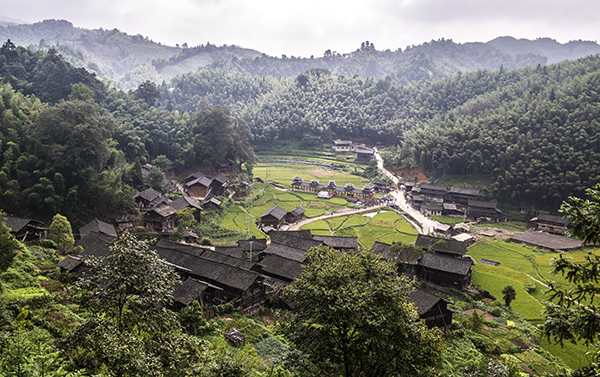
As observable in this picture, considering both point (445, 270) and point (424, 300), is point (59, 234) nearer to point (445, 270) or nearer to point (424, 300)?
point (424, 300)

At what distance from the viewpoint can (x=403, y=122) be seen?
105 meters

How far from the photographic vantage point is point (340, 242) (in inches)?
1540

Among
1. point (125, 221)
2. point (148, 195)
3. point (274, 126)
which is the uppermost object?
point (274, 126)

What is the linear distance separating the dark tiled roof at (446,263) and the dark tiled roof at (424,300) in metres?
8.41

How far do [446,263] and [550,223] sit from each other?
1063 inches

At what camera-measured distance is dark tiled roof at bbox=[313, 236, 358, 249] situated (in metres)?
38.4

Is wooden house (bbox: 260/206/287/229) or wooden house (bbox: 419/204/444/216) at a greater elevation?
wooden house (bbox: 260/206/287/229)

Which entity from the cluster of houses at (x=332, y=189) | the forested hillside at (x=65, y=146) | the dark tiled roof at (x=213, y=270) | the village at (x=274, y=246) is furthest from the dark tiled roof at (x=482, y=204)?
the forested hillside at (x=65, y=146)

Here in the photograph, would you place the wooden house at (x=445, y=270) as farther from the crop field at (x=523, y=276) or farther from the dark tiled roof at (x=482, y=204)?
the dark tiled roof at (x=482, y=204)

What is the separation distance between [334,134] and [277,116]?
17664mm

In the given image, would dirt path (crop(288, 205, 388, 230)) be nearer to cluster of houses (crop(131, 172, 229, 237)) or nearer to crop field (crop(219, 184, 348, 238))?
crop field (crop(219, 184, 348, 238))

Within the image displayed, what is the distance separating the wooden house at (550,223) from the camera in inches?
1935

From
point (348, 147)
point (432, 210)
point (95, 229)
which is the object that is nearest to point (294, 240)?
point (95, 229)

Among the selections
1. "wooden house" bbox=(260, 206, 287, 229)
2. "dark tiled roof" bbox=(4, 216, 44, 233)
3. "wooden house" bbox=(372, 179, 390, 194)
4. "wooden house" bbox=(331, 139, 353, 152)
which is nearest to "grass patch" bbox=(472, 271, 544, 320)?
"wooden house" bbox=(260, 206, 287, 229)
